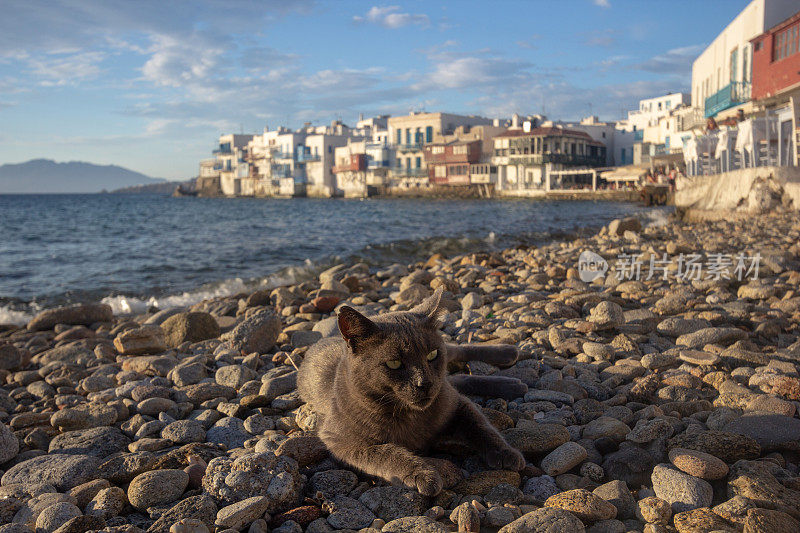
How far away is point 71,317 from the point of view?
8047 mm

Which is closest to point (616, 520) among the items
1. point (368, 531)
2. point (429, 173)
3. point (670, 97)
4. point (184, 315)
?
point (368, 531)

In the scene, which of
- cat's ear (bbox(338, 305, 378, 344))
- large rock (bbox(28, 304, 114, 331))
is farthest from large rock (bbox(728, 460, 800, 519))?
large rock (bbox(28, 304, 114, 331))

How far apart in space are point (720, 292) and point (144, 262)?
14.5 meters

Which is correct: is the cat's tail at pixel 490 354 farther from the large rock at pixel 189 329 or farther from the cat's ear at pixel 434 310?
the large rock at pixel 189 329

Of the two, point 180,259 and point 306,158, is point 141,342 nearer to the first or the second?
point 180,259

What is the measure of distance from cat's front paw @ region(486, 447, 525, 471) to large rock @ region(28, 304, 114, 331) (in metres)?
7.39

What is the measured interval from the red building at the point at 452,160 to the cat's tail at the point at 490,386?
203 ft

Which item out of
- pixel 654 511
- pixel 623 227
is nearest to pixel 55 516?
pixel 654 511

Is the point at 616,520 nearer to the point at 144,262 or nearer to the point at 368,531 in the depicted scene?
the point at 368,531

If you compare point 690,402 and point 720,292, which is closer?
point 690,402

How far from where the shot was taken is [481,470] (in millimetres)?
2742

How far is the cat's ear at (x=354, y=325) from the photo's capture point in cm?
248

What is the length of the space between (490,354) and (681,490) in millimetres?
1756

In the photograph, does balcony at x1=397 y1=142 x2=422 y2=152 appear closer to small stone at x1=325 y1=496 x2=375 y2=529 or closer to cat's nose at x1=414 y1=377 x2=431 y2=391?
cat's nose at x1=414 y1=377 x2=431 y2=391
